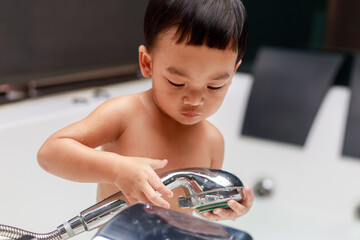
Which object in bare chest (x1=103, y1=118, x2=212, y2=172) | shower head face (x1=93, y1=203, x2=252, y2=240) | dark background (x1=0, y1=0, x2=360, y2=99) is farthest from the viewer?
dark background (x1=0, y1=0, x2=360, y2=99)

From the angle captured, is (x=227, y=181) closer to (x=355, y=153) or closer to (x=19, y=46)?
(x=19, y=46)

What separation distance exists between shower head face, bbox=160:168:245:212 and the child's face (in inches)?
2.8

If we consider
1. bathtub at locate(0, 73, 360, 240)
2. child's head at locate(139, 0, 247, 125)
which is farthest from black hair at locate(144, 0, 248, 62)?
bathtub at locate(0, 73, 360, 240)

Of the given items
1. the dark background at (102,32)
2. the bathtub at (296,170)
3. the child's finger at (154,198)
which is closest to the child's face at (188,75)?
the child's finger at (154,198)

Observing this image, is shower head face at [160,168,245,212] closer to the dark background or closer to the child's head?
the child's head

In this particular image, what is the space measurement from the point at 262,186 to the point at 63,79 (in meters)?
0.59

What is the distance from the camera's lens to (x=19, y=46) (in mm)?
910

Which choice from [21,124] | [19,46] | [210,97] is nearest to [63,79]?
[19,46]

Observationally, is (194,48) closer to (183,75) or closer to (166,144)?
(183,75)

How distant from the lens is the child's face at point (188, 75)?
0.40m

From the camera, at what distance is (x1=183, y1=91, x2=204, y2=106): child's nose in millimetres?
418

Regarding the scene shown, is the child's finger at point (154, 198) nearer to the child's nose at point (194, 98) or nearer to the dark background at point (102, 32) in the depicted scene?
the child's nose at point (194, 98)

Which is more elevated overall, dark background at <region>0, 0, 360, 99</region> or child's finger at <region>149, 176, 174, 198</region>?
dark background at <region>0, 0, 360, 99</region>

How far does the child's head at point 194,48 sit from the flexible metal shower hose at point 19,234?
0.17 meters
